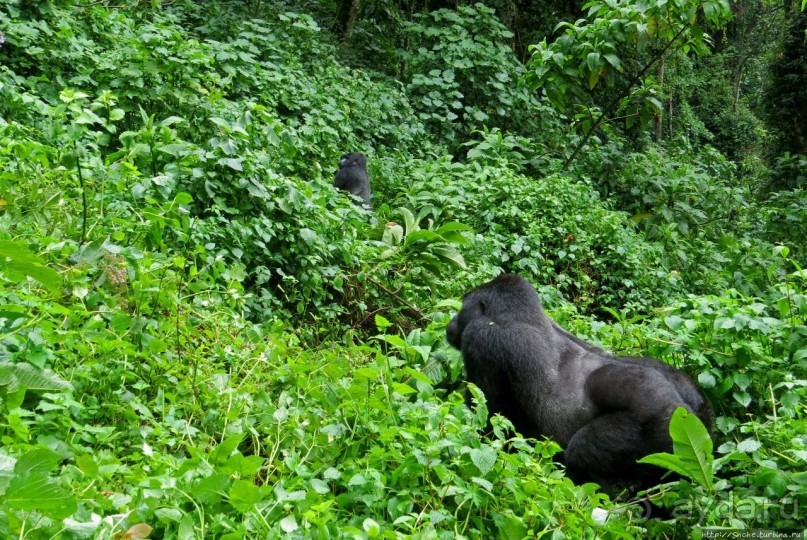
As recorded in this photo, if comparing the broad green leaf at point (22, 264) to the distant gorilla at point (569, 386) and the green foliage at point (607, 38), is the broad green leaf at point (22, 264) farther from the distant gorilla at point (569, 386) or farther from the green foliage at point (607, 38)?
the green foliage at point (607, 38)

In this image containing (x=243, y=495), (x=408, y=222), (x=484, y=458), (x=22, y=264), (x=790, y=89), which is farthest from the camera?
(x=790, y=89)

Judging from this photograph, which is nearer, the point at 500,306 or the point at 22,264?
the point at 22,264

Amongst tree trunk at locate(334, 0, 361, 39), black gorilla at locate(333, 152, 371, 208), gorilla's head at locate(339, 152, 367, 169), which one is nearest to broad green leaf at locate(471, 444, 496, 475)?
black gorilla at locate(333, 152, 371, 208)

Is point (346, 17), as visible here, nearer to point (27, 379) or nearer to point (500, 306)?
point (500, 306)

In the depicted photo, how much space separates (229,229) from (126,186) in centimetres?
56

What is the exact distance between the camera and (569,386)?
325 cm

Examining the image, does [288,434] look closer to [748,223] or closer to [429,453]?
[429,453]

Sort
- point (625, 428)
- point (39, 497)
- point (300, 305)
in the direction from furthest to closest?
point (300, 305) → point (625, 428) → point (39, 497)

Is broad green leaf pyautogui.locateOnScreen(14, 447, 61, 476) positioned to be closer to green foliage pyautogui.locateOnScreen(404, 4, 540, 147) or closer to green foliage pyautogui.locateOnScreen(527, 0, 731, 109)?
green foliage pyautogui.locateOnScreen(527, 0, 731, 109)

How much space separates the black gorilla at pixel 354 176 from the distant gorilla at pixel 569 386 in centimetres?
335

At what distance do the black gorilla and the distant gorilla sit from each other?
3.35 m

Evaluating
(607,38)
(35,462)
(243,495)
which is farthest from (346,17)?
(35,462)

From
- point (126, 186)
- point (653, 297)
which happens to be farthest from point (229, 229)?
point (653, 297)

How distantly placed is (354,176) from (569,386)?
13.1 feet
